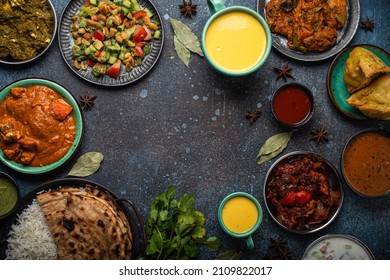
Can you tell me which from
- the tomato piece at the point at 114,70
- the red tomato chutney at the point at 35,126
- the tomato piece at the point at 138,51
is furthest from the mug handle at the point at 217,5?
the red tomato chutney at the point at 35,126

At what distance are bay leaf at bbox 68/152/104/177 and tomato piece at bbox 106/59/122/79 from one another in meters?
0.53

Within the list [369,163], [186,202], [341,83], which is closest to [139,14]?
[186,202]

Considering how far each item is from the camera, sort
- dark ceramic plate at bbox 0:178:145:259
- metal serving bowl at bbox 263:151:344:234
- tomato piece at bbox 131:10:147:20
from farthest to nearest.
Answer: tomato piece at bbox 131:10:147:20, metal serving bowl at bbox 263:151:344:234, dark ceramic plate at bbox 0:178:145:259

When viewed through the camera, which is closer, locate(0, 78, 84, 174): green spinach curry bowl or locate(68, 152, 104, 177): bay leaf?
locate(0, 78, 84, 174): green spinach curry bowl

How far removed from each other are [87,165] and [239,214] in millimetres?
1041

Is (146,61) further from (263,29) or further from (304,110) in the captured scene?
(304,110)

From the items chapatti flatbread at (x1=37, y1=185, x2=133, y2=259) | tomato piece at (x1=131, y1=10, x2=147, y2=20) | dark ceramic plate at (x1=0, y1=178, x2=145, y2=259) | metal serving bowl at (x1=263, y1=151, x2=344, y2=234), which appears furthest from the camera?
tomato piece at (x1=131, y1=10, x2=147, y2=20)

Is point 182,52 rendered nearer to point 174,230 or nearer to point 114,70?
point 114,70

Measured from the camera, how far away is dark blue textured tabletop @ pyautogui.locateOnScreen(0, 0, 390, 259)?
11.6 ft

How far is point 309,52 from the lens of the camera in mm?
3578

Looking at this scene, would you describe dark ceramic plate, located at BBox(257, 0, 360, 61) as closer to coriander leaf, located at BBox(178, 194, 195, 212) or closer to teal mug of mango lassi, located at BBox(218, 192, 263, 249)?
teal mug of mango lassi, located at BBox(218, 192, 263, 249)

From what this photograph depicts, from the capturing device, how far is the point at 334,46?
141 inches

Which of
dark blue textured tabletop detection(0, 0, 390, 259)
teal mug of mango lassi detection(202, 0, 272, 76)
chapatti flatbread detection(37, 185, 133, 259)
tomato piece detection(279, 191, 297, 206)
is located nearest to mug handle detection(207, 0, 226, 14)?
teal mug of mango lassi detection(202, 0, 272, 76)

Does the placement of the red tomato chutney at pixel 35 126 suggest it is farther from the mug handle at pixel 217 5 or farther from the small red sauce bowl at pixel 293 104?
the small red sauce bowl at pixel 293 104
